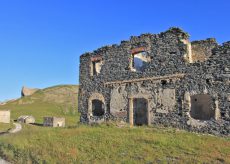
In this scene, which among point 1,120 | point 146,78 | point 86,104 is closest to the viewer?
point 146,78

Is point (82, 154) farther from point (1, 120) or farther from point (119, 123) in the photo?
point (1, 120)

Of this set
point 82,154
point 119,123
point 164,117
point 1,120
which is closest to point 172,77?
point 164,117

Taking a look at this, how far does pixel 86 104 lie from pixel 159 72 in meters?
6.27

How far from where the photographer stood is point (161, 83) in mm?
18172

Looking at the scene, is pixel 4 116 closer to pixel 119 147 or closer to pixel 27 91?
pixel 119 147

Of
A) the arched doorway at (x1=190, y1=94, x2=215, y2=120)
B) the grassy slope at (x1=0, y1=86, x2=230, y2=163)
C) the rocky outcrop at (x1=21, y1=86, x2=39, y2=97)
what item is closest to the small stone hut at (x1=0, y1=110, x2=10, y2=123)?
the grassy slope at (x1=0, y1=86, x2=230, y2=163)

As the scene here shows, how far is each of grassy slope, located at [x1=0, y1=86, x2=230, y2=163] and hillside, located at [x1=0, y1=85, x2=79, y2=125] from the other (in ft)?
64.4

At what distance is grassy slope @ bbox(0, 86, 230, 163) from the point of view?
41.9 ft

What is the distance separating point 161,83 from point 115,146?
5.36 meters

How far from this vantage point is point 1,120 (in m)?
31.5

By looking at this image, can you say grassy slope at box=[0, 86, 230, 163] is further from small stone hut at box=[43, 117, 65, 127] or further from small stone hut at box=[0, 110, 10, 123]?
small stone hut at box=[0, 110, 10, 123]

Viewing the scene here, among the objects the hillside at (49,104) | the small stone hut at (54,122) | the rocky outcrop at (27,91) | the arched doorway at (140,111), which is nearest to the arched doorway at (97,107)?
the arched doorway at (140,111)

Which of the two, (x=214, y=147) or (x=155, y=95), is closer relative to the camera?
(x=214, y=147)

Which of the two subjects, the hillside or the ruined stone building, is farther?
the hillside
